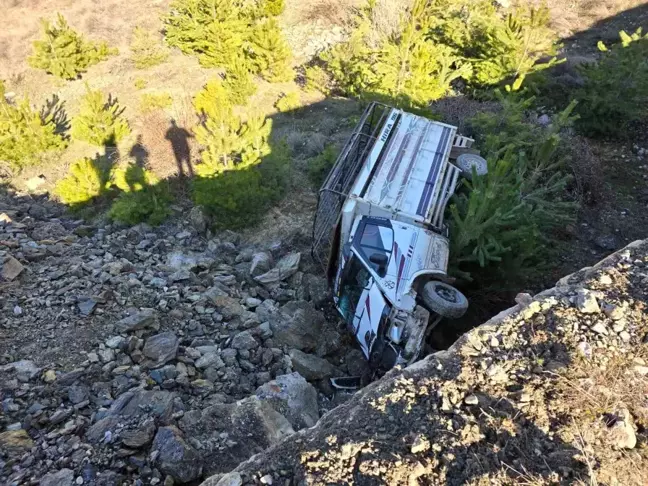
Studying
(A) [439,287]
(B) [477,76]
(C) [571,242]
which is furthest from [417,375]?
(B) [477,76]

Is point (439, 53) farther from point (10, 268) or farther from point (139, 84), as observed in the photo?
point (10, 268)

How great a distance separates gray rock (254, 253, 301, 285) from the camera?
7992 millimetres

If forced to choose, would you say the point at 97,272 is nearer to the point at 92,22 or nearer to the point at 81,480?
the point at 81,480

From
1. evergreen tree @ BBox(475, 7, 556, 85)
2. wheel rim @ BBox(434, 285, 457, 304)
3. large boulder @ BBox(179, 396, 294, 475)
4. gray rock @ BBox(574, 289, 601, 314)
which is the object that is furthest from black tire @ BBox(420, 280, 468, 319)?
evergreen tree @ BBox(475, 7, 556, 85)

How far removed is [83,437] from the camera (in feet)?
14.2

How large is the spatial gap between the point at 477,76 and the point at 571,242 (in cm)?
683

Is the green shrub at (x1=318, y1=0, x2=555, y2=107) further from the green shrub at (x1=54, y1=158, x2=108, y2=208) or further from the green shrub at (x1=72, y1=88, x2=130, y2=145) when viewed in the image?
the green shrub at (x1=54, y1=158, x2=108, y2=208)

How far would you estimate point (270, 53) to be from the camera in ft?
50.3

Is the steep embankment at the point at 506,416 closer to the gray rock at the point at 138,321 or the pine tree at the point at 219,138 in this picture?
the gray rock at the point at 138,321

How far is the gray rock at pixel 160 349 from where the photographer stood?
5.61m

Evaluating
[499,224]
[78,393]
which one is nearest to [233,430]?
[78,393]

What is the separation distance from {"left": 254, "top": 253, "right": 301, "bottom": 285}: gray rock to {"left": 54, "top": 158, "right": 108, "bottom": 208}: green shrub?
17.4 feet

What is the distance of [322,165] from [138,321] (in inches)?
247

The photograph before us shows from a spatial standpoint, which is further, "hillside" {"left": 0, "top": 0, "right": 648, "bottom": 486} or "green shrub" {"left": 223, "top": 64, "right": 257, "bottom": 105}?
"green shrub" {"left": 223, "top": 64, "right": 257, "bottom": 105}
